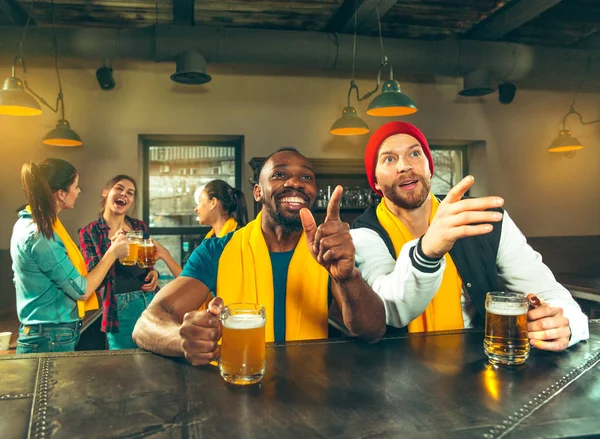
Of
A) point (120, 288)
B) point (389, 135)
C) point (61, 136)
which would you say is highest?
point (61, 136)

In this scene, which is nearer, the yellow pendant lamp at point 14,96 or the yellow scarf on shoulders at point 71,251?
the yellow scarf on shoulders at point 71,251

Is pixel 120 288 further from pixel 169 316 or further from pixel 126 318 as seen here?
pixel 169 316

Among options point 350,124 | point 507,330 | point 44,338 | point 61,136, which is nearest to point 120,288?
point 44,338

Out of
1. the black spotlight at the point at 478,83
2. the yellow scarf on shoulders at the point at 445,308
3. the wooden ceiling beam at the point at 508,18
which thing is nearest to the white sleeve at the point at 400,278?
the yellow scarf on shoulders at the point at 445,308

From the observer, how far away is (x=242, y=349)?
1112 mm

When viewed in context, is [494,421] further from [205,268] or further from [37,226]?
[37,226]

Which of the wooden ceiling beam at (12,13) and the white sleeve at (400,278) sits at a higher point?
the wooden ceiling beam at (12,13)

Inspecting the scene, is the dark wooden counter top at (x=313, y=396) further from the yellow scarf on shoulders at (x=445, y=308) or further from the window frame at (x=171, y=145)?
the window frame at (x=171, y=145)

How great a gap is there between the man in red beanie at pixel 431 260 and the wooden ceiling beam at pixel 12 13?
372 cm

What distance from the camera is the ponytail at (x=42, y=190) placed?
2221 mm

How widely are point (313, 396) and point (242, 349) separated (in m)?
0.19

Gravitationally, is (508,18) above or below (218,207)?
above

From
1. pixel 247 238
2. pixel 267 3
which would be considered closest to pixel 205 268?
pixel 247 238

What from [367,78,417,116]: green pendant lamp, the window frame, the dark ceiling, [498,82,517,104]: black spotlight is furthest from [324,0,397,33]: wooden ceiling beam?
[498,82,517,104]: black spotlight
